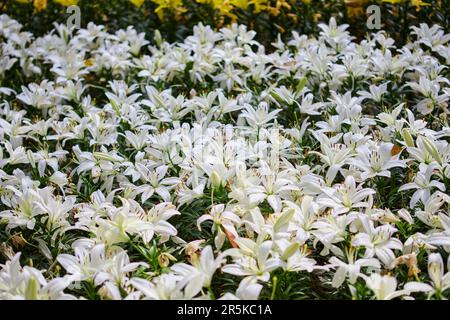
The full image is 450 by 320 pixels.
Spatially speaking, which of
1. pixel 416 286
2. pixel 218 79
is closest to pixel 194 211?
pixel 416 286

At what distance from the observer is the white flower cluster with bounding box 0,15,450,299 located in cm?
182

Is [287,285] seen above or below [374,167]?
below

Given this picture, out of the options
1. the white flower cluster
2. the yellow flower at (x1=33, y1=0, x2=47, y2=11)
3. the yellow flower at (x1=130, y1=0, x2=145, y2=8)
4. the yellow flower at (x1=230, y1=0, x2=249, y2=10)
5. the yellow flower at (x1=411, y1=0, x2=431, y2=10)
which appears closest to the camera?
the white flower cluster

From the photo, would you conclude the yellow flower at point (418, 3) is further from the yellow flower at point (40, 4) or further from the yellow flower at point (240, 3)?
the yellow flower at point (40, 4)

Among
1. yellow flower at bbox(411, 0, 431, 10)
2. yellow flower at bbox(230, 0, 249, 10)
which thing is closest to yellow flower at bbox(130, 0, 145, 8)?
yellow flower at bbox(230, 0, 249, 10)

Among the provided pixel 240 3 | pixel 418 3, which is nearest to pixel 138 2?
pixel 240 3

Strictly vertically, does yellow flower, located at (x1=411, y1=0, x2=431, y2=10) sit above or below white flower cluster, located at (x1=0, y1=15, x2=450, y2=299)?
above

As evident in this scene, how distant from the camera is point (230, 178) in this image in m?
2.19

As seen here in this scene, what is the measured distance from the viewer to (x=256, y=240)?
1940 mm

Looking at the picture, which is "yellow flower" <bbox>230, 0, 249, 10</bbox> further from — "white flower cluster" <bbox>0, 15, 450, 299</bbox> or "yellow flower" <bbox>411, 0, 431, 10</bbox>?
"yellow flower" <bbox>411, 0, 431, 10</bbox>

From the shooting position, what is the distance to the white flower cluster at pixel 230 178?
71.8 inches

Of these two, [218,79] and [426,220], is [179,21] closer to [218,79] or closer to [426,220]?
[218,79]

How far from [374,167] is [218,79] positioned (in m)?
1.11

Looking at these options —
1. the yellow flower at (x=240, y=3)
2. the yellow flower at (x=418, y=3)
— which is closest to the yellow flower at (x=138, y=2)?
the yellow flower at (x=240, y=3)
